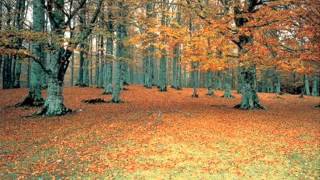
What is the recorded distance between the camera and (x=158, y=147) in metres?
12.0

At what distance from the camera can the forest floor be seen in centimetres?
972

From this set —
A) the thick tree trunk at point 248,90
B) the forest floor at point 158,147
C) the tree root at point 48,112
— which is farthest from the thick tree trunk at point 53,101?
the thick tree trunk at point 248,90

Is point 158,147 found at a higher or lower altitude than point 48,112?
lower

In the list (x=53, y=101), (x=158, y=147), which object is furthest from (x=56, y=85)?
(x=158, y=147)

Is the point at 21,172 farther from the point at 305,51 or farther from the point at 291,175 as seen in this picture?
the point at 305,51

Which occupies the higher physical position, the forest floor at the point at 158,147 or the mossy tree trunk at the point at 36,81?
the mossy tree trunk at the point at 36,81

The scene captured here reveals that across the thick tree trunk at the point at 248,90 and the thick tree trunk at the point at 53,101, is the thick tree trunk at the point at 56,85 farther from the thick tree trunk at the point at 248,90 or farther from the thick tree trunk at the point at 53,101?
the thick tree trunk at the point at 248,90

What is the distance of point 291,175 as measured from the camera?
9562 millimetres

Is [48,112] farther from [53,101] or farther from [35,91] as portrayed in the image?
[35,91]

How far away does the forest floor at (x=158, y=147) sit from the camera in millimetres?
9719

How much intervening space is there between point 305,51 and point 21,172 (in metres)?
15.4

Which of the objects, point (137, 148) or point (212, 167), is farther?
point (137, 148)

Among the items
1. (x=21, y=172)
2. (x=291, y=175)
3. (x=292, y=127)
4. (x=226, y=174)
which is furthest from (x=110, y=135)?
(x=292, y=127)

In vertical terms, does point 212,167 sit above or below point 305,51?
below
